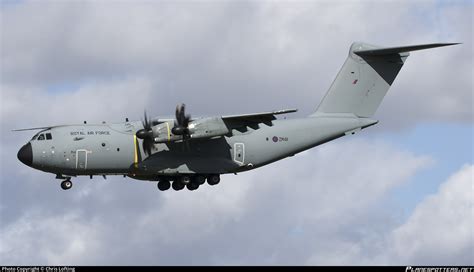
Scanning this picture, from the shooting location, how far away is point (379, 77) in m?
43.0

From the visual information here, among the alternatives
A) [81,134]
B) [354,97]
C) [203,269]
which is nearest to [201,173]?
[81,134]

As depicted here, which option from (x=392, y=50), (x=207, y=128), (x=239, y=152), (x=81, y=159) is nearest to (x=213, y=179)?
(x=239, y=152)

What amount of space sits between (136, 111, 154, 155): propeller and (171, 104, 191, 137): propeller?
993 millimetres

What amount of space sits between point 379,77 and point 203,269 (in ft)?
59.5

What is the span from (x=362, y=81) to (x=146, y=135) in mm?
10709

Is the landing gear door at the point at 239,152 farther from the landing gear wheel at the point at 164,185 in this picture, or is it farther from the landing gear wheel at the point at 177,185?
the landing gear wheel at the point at 164,185

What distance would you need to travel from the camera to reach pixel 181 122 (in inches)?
1521

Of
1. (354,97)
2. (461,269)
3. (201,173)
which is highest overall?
(354,97)

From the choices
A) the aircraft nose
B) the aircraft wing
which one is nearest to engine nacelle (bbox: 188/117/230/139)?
the aircraft wing

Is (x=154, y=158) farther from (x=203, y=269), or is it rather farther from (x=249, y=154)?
(x=203, y=269)

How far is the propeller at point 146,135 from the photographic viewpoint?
3859cm

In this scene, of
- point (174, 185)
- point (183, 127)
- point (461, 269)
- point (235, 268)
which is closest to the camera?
point (235, 268)

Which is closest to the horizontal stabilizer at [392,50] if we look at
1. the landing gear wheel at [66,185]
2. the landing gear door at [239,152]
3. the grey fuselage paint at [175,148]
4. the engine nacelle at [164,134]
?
the grey fuselage paint at [175,148]

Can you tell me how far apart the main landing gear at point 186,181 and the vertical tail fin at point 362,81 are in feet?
19.5
